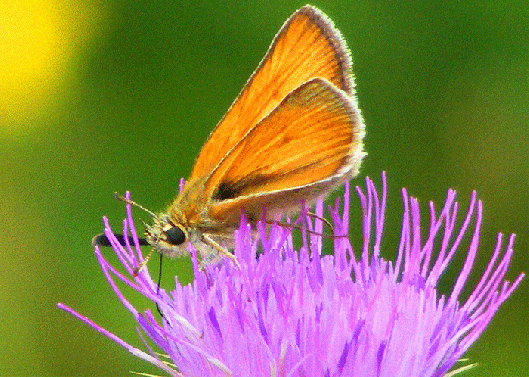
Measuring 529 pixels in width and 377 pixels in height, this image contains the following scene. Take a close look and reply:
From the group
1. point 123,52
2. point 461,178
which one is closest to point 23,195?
point 123,52

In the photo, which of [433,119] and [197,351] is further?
[433,119]

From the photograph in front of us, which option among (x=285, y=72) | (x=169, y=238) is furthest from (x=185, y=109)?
(x=169, y=238)

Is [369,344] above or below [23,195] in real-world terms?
below

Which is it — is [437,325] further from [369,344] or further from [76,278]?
[76,278]

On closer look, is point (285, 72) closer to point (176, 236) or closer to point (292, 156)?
point (292, 156)

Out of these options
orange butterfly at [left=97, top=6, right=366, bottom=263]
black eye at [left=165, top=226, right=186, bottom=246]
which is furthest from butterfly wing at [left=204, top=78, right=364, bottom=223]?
black eye at [left=165, top=226, right=186, bottom=246]

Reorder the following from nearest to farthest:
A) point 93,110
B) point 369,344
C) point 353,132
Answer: point 369,344, point 353,132, point 93,110
